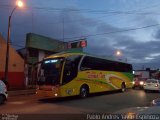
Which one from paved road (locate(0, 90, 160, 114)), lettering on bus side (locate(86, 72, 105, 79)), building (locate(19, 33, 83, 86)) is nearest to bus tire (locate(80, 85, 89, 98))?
lettering on bus side (locate(86, 72, 105, 79))

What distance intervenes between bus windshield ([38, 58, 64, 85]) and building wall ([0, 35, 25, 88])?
1722 centimetres

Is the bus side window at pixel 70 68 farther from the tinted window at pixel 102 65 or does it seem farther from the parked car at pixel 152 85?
the parked car at pixel 152 85

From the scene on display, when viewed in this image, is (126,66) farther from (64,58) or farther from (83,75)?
(64,58)

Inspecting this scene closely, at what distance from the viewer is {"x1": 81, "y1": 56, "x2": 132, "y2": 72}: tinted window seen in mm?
22078

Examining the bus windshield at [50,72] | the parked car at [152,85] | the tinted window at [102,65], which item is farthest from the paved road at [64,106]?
the parked car at [152,85]

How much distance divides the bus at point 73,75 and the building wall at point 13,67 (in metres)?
15.7

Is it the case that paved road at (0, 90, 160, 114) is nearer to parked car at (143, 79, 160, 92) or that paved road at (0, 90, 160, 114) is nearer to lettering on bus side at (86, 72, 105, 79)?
lettering on bus side at (86, 72, 105, 79)

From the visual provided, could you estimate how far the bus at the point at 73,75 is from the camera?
61.4 feet

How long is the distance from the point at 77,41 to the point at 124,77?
16.4 meters

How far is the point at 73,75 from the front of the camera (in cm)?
1992

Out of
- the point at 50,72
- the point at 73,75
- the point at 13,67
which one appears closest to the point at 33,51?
the point at 13,67

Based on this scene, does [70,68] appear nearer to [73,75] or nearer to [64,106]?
[73,75]

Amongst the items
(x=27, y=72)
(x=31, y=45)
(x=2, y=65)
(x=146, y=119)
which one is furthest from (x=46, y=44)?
→ (x=146, y=119)

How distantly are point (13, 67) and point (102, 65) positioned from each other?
16315mm
